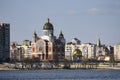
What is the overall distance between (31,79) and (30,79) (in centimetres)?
22

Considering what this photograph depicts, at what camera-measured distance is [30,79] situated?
11062 cm

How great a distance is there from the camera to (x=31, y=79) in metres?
110
